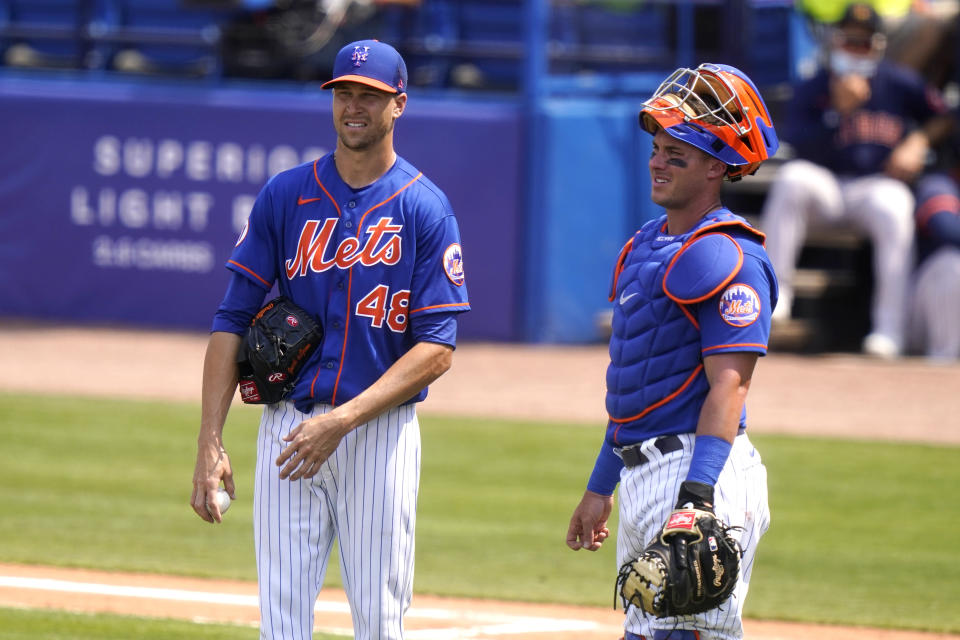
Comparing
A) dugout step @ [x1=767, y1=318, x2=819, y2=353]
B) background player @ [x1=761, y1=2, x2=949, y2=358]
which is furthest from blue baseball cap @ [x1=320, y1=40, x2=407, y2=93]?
dugout step @ [x1=767, y1=318, x2=819, y2=353]

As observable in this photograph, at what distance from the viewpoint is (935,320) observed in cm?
1253

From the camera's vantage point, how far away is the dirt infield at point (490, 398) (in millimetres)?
6305

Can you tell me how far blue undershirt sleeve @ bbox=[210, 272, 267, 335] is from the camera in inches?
164

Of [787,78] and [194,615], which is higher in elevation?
[787,78]

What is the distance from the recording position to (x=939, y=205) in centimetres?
1245

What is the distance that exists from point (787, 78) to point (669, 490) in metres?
12.8

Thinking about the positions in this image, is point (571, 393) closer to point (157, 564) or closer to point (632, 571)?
point (157, 564)

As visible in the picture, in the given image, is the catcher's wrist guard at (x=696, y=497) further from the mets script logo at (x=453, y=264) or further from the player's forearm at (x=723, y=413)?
the mets script logo at (x=453, y=264)

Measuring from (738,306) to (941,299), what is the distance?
31.0 feet

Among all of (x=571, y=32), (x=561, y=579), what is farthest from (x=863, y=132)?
(x=561, y=579)

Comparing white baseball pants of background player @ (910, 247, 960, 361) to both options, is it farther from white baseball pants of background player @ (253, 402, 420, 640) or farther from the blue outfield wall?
white baseball pants of background player @ (253, 402, 420, 640)

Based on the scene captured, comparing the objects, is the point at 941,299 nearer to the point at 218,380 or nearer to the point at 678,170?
the point at 678,170

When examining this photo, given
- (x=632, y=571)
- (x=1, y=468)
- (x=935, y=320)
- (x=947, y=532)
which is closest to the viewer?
(x=632, y=571)

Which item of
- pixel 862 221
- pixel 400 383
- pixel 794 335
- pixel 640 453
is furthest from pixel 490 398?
pixel 640 453
